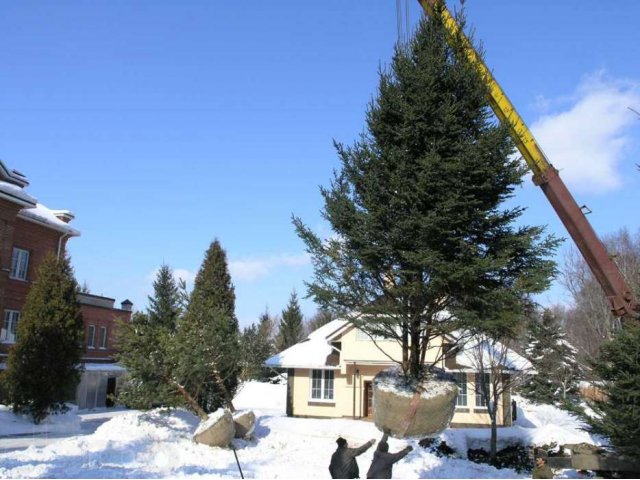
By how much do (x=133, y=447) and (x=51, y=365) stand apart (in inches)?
374

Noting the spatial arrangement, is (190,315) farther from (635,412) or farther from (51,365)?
(635,412)

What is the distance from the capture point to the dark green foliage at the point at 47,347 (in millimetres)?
25266

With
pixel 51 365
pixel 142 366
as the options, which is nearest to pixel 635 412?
pixel 142 366

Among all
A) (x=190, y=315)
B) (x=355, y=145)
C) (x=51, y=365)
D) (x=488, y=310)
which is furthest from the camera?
(x=51, y=365)

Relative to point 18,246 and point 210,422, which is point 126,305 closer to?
point 18,246

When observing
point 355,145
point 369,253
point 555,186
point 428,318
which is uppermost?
point 555,186

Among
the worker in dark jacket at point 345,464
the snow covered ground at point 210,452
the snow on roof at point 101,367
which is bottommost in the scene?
the snow covered ground at point 210,452

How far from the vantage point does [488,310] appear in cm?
959

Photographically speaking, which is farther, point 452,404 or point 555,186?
point 555,186

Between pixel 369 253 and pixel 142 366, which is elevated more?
pixel 369 253

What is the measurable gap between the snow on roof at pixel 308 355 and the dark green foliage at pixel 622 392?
1967 centimetres

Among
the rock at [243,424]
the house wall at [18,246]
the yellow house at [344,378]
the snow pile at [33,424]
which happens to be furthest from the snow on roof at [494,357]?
the house wall at [18,246]

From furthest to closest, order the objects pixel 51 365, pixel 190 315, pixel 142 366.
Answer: pixel 51 365
pixel 190 315
pixel 142 366

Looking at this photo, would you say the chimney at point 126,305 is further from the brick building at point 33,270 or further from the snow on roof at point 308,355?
the snow on roof at point 308,355
